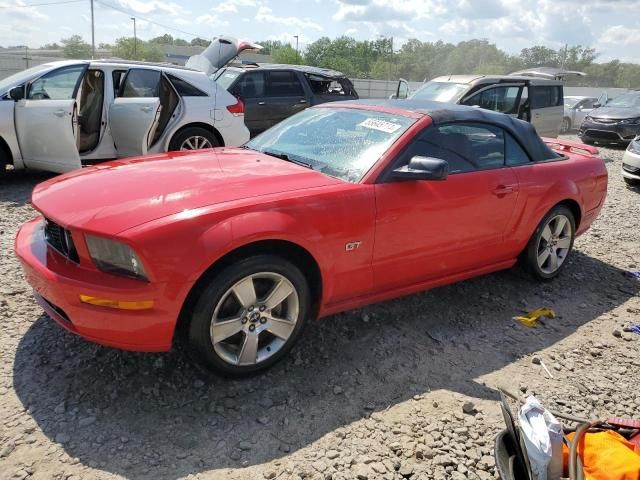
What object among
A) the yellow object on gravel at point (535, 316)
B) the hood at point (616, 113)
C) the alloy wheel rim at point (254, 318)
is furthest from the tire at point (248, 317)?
the hood at point (616, 113)

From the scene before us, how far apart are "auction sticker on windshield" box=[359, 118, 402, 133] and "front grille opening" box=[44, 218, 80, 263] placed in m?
1.95

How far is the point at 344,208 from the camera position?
293 centimetres

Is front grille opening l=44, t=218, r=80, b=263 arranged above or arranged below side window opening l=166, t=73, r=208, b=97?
below

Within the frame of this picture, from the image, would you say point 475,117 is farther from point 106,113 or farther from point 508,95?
point 508,95

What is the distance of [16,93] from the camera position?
6.00 m

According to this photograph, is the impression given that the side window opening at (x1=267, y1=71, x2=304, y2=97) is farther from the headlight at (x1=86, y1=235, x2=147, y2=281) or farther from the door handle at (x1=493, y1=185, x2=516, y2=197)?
the headlight at (x1=86, y1=235, x2=147, y2=281)

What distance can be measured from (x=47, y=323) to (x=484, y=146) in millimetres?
3180

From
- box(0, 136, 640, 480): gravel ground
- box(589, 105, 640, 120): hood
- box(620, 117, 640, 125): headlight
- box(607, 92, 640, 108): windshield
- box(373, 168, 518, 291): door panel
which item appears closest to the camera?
box(0, 136, 640, 480): gravel ground

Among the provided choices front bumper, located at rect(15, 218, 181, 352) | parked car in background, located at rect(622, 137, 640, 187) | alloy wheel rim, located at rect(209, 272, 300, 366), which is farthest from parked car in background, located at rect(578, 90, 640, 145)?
front bumper, located at rect(15, 218, 181, 352)

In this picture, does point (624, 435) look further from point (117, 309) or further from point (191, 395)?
point (117, 309)

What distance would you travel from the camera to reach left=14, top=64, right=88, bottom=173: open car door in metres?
5.84

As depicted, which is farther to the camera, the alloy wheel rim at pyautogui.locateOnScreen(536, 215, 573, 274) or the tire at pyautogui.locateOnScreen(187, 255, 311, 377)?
the alloy wheel rim at pyautogui.locateOnScreen(536, 215, 573, 274)

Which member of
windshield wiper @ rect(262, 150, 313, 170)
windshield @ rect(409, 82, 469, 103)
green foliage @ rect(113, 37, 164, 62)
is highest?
green foliage @ rect(113, 37, 164, 62)

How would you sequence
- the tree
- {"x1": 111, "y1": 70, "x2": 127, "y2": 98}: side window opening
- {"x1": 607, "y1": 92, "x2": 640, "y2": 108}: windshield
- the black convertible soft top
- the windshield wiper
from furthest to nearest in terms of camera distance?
the tree → {"x1": 607, "y1": 92, "x2": 640, "y2": 108}: windshield → {"x1": 111, "y1": 70, "x2": 127, "y2": 98}: side window opening → the black convertible soft top → the windshield wiper
